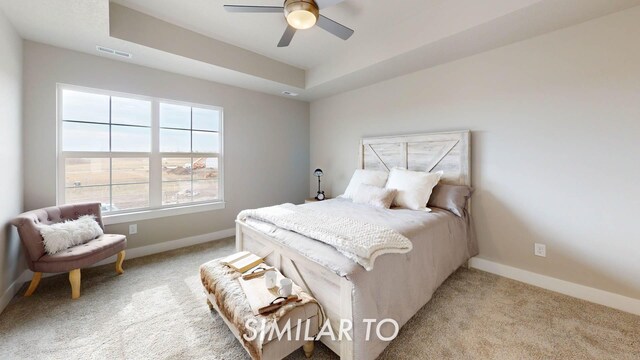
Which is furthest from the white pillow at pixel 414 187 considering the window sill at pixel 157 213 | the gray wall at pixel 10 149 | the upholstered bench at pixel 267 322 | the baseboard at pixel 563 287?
the gray wall at pixel 10 149

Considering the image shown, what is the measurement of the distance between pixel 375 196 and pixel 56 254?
3142 millimetres

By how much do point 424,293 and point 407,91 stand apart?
2.62 m

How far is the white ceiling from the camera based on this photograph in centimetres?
203

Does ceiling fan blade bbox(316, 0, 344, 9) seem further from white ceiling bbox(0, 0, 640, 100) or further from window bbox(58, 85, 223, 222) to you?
window bbox(58, 85, 223, 222)

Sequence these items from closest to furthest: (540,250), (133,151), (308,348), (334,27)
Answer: (308,348) → (334,27) → (540,250) → (133,151)

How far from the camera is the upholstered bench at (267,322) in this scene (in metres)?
1.32

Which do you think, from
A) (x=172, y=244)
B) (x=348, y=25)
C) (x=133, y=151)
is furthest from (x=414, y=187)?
(x=133, y=151)

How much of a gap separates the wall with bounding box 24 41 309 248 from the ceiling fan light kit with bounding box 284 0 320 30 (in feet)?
7.47

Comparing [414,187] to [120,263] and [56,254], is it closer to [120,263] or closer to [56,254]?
[120,263]

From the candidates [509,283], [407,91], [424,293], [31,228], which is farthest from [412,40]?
[31,228]

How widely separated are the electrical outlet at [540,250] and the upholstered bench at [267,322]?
2.37m

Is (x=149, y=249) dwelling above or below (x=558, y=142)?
below

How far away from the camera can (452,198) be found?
107 inches

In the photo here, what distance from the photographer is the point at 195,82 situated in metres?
3.57
